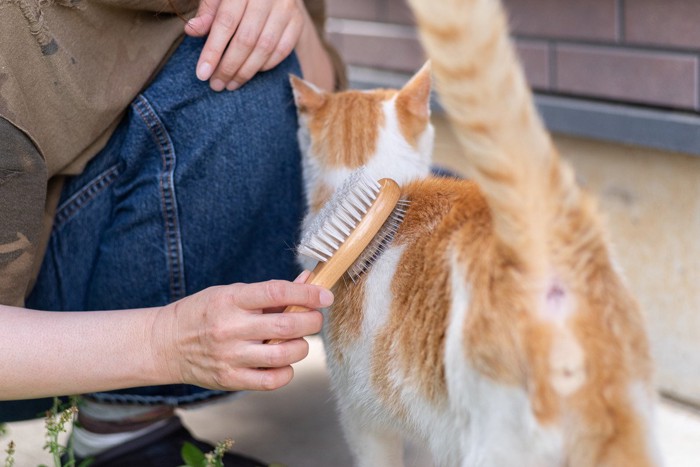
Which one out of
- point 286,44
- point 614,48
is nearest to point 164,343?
point 286,44

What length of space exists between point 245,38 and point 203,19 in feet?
0.26

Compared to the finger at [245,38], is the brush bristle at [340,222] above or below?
below

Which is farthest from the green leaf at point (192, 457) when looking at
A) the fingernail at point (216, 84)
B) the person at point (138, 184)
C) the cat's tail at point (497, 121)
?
the cat's tail at point (497, 121)

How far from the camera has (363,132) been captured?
1473 mm

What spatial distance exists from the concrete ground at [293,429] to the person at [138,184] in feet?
0.56

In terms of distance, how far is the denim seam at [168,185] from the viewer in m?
1.47

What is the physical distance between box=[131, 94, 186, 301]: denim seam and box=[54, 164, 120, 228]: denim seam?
106 mm

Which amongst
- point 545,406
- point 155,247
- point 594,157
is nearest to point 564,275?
point 545,406

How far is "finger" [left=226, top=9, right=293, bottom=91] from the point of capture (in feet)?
4.80

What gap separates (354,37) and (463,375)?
195 cm

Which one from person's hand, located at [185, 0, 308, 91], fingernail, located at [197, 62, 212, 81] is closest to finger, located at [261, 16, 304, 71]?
person's hand, located at [185, 0, 308, 91]

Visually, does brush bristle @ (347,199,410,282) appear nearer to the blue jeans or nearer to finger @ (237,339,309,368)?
finger @ (237,339,309,368)

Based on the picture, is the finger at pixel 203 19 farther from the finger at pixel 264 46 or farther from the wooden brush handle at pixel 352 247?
the wooden brush handle at pixel 352 247

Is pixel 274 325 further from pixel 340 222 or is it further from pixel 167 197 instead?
pixel 167 197
